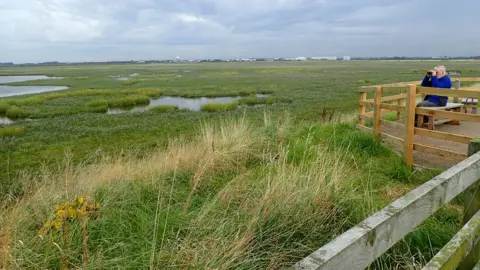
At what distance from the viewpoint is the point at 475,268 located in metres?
2.25

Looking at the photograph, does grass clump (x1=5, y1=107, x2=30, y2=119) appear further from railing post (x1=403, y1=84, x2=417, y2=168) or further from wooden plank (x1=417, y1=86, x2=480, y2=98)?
wooden plank (x1=417, y1=86, x2=480, y2=98)

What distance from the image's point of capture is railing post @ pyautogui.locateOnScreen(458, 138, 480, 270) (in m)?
2.34

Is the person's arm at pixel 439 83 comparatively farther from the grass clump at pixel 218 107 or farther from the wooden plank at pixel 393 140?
the grass clump at pixel 218 107

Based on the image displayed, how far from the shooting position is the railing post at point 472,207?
234 cm

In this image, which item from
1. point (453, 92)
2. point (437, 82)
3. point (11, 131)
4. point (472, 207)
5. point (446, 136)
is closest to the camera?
point (472, 207)

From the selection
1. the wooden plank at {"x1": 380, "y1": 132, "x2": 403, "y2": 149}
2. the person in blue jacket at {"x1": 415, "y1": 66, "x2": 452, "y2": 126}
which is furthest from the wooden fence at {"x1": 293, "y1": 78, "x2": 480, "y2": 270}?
the person in blue jacket at {"x1": 415, "y1": 66, "x2": 452, "y2": 126}

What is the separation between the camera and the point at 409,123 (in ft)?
20.0

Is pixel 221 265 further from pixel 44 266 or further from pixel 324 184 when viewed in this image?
pixel 324 184

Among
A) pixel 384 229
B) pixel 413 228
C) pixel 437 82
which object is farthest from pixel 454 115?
pixel 384 229

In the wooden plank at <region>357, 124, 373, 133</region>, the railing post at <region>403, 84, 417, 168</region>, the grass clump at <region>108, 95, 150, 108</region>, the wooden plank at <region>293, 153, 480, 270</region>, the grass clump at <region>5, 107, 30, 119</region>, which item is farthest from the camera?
the grass clump at <region>108, 95, 150, 108</region>

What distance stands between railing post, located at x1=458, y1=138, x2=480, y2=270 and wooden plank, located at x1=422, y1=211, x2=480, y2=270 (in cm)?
9

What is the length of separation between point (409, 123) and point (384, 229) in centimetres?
497

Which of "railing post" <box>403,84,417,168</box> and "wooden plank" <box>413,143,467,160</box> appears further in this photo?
"railing post" <box>403,84,417,168</box>

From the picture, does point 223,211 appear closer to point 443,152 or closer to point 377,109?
point 443,152
